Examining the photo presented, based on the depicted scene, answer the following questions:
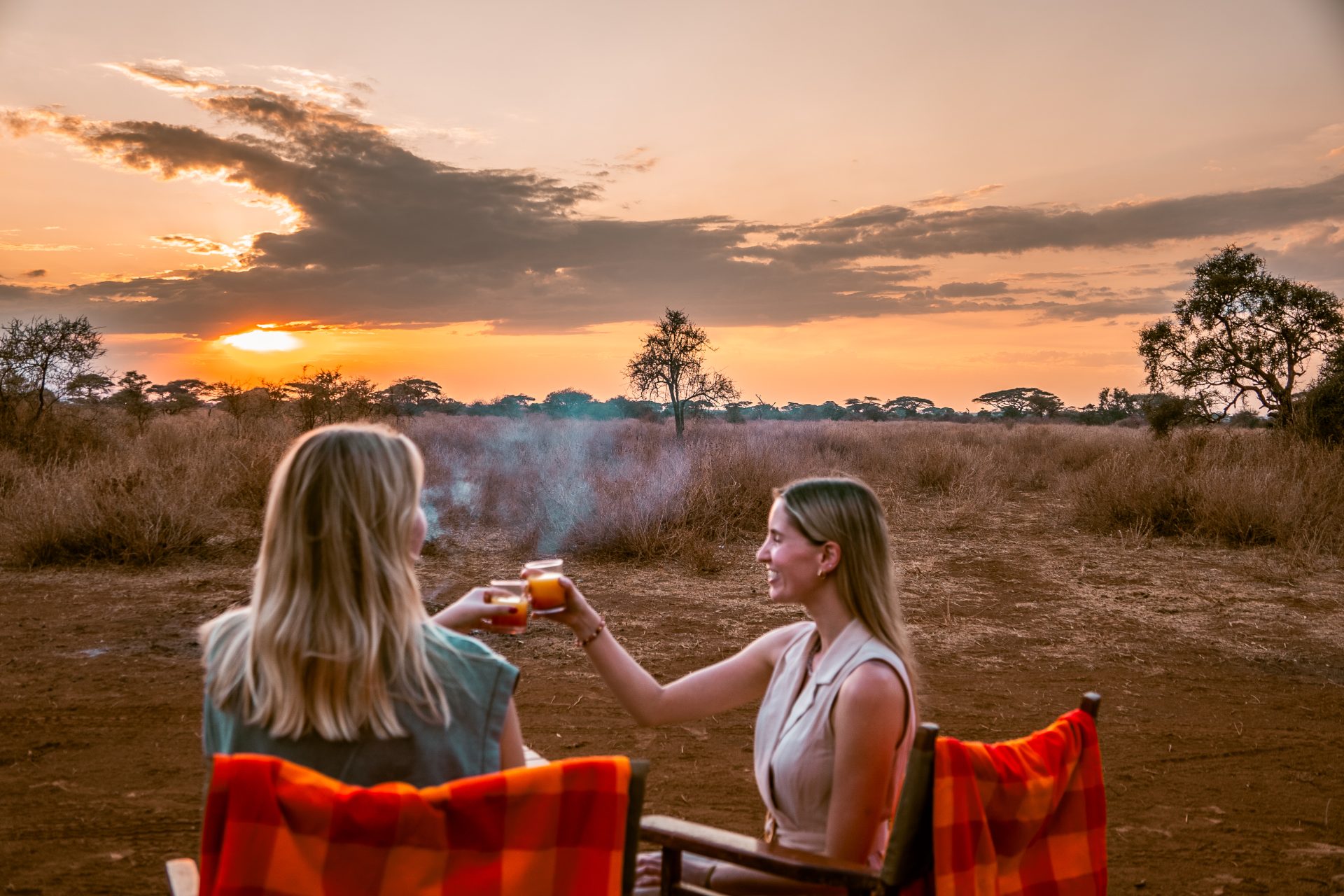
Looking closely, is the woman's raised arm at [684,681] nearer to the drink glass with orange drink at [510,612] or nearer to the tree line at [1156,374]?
the drink glass with orange drink at [510,612]

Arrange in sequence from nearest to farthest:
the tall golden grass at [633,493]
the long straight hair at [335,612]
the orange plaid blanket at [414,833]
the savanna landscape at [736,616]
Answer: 1. the orange plaid blanket at [414,833]
2. the long straight hair at [335,612]
3. the savanna landscape at [736,616]
4. the tall golden grass at [633,493]

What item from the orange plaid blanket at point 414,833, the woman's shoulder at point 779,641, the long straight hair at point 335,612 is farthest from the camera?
the woman's shoulder at point 779,641

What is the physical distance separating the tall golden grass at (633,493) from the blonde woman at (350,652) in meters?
7.80

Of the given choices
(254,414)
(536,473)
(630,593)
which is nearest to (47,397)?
(254,414)

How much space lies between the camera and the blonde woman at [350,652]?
1.68 m

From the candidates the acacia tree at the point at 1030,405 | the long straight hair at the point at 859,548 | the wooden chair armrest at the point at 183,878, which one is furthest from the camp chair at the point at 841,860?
the acacia tree at the point at 1030,405

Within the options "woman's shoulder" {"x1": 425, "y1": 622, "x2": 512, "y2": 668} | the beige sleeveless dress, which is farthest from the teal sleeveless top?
the beige sleeveless dress

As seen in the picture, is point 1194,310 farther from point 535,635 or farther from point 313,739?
point 313,739

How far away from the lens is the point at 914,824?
1.82 metres

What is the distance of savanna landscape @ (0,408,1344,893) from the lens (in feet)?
13.8

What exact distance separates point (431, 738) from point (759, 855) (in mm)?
701

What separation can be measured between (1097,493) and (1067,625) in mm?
5661

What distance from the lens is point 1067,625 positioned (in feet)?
25.8

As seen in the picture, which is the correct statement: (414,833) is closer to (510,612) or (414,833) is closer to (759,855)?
(759,855)
